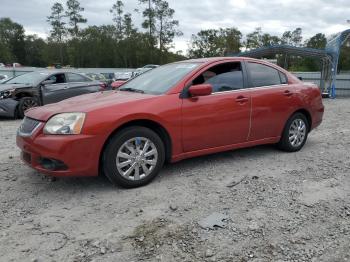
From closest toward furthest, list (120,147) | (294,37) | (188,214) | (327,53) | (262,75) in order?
1. (188,214)
2. (120,147)
3. (262,75)
4. (327,53)
5. (294,37)

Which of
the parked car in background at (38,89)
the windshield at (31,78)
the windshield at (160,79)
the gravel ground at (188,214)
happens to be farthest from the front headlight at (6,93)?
the windshield at (160,79)

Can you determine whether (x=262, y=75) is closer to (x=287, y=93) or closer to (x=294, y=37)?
(x=287, y=93)

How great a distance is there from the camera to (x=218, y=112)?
4.87m

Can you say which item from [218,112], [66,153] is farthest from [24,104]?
[218,112]

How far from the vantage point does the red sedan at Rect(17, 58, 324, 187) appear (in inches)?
158

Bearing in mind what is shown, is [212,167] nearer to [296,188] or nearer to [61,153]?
[296,188]

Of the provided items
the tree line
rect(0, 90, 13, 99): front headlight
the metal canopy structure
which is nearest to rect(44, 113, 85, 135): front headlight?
rect(0, 90, 13, 99): front headlight

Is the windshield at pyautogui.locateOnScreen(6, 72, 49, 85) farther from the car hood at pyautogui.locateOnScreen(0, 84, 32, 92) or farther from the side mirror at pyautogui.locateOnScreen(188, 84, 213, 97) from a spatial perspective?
the side mirror at pyautogui.locateOnScreen(188, 84, 213, 97)

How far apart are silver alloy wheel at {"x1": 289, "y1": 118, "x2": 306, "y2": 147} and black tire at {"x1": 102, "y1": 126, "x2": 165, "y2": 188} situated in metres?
2.50

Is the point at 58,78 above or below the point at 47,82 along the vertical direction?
above

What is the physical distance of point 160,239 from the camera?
3.18 metres

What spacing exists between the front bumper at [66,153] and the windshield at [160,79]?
1230 mm

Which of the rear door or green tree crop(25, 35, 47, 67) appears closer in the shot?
the rear door

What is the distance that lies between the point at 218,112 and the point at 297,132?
1826 millimetres
